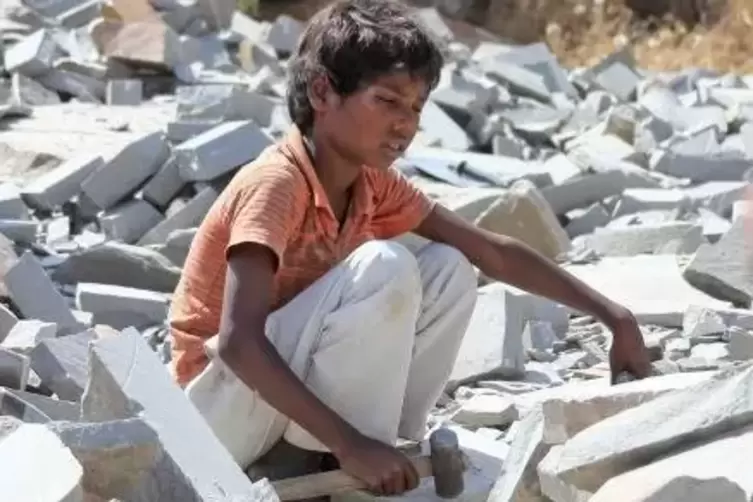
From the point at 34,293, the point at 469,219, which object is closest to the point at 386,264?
the point at 34,293

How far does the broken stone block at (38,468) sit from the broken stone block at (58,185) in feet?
13.3

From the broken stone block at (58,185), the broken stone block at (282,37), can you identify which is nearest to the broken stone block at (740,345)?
the broken stone block at (58,185)

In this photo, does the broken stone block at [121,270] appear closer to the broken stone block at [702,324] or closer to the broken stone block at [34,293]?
the broken stone block at [34,293]

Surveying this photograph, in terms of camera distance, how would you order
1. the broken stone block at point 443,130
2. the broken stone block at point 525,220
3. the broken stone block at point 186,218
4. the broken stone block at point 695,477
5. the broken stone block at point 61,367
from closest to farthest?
the broken stone block at point 695,477 → the broken stone block at point 61,367 → the broken stone block at point 525,220 → the broken stone block at point 186,218 → the broken stone block at point 443,130

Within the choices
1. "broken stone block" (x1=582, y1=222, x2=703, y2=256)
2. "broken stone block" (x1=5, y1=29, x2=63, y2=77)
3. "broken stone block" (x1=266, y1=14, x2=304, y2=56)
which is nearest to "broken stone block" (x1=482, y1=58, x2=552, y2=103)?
"broken stone block" (x1=266, y1=14, x2=304, y2=56)

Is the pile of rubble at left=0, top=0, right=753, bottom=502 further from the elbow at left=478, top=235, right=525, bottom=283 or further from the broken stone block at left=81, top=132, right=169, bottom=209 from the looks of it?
the elbow at left=478, top=235, right=525, bottom=283

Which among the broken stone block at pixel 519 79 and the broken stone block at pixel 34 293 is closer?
the broken stone block at pixel 34 293

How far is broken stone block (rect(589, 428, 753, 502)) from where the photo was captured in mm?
2664

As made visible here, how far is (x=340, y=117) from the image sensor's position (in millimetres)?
3494

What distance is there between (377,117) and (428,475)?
32.4 inches

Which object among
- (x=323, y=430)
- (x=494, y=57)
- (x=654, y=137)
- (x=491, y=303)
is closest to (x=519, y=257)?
(x=323, y=430)

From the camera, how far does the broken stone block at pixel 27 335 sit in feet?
14.6

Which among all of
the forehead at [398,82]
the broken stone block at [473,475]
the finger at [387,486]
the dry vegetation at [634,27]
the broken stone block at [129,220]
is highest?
the forehead at [398,82]

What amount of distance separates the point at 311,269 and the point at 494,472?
0.67m
